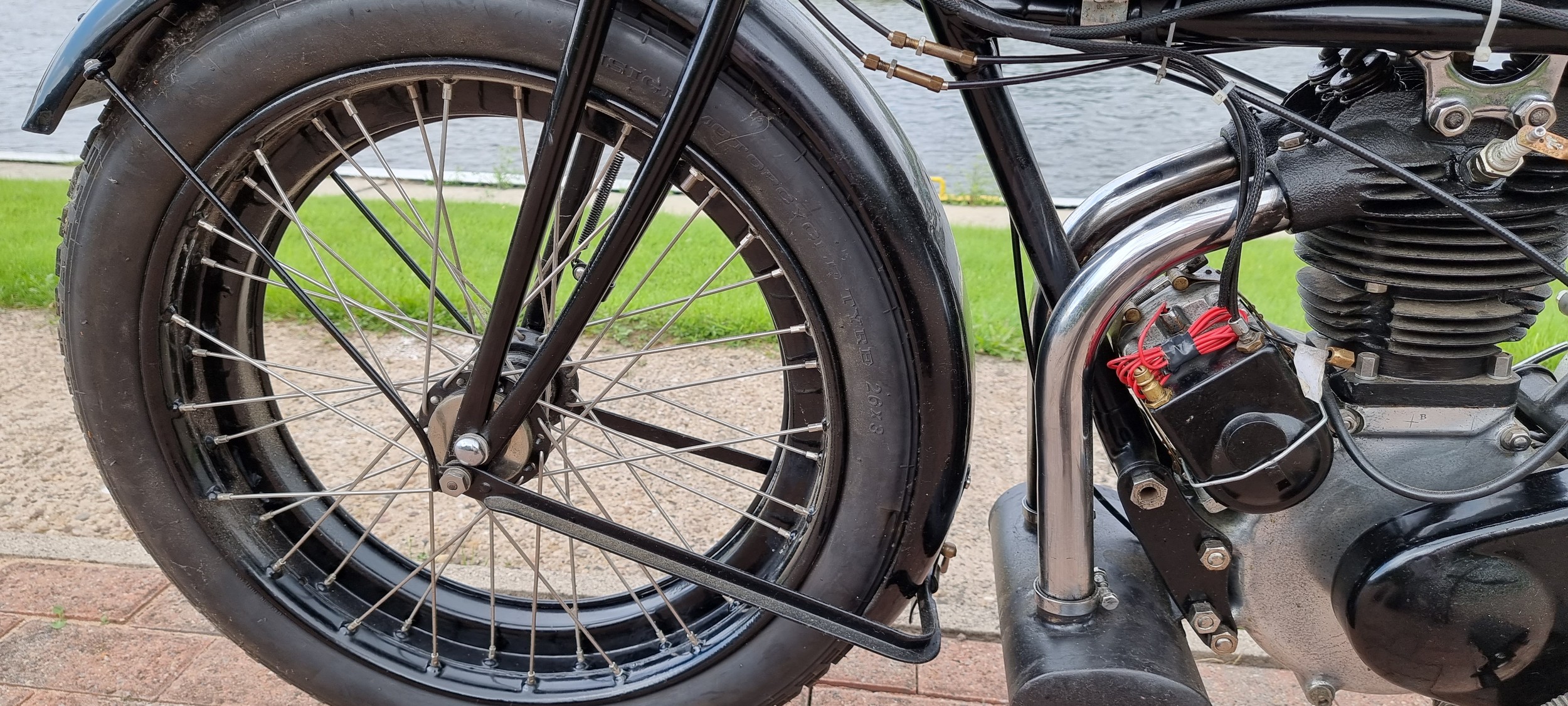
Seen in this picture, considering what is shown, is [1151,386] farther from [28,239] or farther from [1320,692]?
[28,239]

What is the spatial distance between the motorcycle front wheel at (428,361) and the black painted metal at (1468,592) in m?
0.59

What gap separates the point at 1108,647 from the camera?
134cm

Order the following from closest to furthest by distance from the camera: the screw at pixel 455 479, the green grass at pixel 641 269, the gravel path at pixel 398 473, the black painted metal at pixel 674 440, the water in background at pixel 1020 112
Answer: the screw at pixel 455 479 < the black painted metal at pixel 674 440 < the gravel path at pixel 398 473 < the green grass at pixel 641 269 < the water in background at pixel 1020 112

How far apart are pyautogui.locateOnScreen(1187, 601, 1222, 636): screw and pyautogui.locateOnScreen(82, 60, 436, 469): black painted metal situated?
1.02 meters

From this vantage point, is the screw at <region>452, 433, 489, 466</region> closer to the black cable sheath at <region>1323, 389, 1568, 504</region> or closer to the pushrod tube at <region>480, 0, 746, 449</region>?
the pushrod tube at <region>480, 0, 746, 449</region>

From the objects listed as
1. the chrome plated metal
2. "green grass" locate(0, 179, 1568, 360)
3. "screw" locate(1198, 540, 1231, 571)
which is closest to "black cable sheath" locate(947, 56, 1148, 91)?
the chrome plated metal

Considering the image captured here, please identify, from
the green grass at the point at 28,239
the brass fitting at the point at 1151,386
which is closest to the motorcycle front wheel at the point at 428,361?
the brass fitting at the point at 1151,386

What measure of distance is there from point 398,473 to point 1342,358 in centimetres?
205

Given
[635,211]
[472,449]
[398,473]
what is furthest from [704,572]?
[398,473]

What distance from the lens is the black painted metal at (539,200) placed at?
116 cm

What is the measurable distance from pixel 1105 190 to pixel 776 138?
1.50 ft

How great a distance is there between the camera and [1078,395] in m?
1.27

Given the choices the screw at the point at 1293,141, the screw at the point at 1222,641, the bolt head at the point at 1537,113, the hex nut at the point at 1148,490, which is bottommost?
the screw at the point at 1222,641

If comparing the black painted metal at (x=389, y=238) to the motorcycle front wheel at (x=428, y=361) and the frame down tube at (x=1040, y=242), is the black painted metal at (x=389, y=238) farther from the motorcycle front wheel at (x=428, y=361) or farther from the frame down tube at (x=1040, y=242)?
the frame down tube at (x=1040, y=242)
